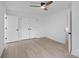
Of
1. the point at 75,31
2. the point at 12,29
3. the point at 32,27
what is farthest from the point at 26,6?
the point at 32,27

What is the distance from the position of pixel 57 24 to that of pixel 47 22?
2244 millimetres

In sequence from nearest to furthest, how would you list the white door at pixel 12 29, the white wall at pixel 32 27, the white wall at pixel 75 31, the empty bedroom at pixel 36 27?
the white wall at pixel 75 31, the empty bedroom at pixel 36 27, the white door at pixel 12 29, the white wall at pixel 32 27

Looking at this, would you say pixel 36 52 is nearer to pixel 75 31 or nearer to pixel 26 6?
pixel 75 31

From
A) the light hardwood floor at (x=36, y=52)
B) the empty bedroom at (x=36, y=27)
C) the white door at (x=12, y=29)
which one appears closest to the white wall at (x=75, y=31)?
the empty bedroom at (x=36, y=27)

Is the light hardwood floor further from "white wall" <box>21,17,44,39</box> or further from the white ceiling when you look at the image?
"white wall" <box>21,17,44,39</box>

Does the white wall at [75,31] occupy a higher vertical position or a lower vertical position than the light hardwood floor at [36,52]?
higher

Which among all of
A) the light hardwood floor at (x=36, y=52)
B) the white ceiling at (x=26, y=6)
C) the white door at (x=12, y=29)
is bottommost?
the light hardwood floor at (x=36, y=52)

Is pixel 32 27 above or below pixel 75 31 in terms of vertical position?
below

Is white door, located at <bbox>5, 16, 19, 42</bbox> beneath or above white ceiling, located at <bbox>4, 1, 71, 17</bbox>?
beneath

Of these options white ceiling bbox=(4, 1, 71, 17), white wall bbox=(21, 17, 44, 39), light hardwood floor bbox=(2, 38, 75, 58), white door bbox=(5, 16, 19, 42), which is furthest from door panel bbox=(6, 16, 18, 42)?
light hardwood floor bbox=(2, 38, 75, 58)

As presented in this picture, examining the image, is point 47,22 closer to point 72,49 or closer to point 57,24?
point 57,24

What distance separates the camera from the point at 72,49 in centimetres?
421

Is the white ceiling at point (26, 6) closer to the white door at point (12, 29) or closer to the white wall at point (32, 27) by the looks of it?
the white wall at point (32, 27)

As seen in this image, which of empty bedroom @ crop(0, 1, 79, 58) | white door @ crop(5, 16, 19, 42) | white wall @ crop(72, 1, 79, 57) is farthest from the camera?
white door @ crop(5, 16, 19, 42)
